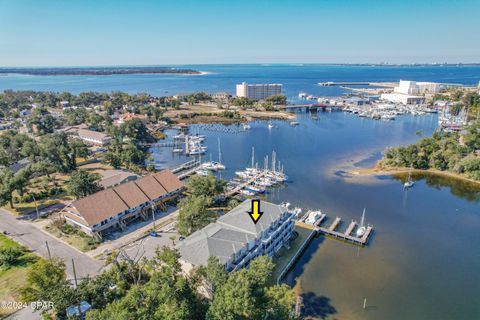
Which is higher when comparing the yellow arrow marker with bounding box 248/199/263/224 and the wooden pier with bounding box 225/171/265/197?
the yellow arrow marker with bounding box 248/199/263/224

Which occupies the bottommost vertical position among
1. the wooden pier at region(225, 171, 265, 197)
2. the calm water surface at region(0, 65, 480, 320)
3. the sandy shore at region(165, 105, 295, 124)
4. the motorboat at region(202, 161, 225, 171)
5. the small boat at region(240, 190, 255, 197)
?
the calm water surface at region(0, 65, 480, 320)

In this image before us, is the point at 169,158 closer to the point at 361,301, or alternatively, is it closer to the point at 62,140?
the point at 62,140

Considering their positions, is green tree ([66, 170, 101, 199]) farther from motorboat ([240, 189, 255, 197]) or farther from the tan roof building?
motorboat ([240, 189, 255, 197])

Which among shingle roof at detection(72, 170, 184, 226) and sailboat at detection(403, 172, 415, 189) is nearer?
shingle roof at detection(72, 170, 184, 226)

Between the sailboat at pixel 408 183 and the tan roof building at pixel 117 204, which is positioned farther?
the sailboat at pixel 408 183

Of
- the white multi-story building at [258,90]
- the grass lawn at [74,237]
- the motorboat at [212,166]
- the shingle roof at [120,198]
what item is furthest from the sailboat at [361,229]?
the white multi-story building at [258,90]

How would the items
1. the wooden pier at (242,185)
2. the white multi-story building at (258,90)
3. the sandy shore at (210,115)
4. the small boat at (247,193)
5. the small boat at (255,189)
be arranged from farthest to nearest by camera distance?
1. the white multi-story building at (258,90)
2. the sandy shore at (210,115)
3. the small boat at (255,189)
4. the small boat at (247,193)
5. the wooden pier at (242,185)

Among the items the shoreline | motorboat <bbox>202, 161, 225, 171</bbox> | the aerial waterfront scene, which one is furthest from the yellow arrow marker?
→ the shoreline

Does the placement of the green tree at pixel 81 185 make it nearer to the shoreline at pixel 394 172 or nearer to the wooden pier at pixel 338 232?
the wooden pier at pixel 338 232
